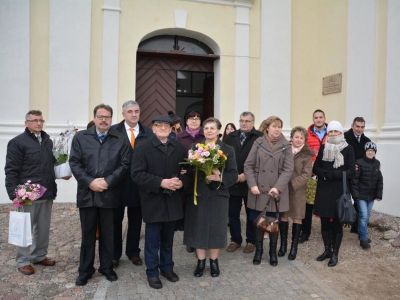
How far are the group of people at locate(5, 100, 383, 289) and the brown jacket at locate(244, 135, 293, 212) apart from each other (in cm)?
1

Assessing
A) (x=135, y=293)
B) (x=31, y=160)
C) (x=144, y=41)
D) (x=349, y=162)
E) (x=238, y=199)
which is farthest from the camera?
(x=144, y=41)

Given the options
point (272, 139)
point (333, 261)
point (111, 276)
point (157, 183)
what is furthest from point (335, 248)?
point (111, 276)

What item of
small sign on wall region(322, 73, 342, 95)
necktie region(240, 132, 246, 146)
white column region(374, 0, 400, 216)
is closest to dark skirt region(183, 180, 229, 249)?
necktie region(240, 132, 246, 146)

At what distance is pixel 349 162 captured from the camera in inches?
184

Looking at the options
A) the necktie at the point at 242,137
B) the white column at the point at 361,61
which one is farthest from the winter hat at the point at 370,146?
the white column at the point at 361,61

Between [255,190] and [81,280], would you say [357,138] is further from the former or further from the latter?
[81,280]

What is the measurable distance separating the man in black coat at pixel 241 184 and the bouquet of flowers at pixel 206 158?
1.23 m

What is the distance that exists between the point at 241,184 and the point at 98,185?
1993 millimetres

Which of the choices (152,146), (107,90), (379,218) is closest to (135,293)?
(152,146)

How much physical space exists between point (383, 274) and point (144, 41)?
645 centimetres

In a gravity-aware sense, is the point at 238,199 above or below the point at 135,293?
above

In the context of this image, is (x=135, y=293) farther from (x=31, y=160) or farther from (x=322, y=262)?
(x=322, y=262)

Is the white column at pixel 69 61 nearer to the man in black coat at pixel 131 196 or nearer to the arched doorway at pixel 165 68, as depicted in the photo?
the arched doorway at pixel 165 68

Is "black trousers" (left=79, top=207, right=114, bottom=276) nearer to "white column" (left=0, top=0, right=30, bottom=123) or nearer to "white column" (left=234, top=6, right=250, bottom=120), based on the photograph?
"white column" (left=0, top=0, right=30, bottom=123)
